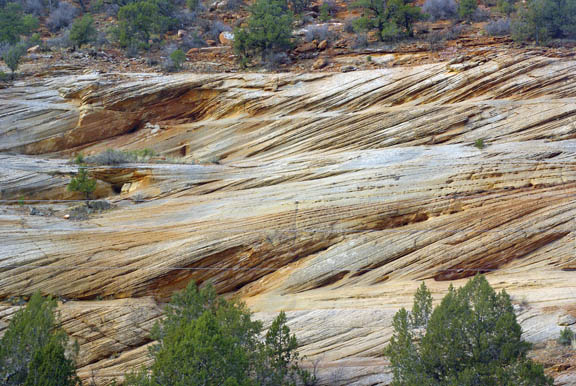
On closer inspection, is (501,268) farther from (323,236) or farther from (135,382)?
(135,382)

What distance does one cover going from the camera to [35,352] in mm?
10078

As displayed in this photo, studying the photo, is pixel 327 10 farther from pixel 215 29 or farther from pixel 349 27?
pixel 215 29

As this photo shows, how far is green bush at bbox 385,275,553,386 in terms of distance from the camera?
9539 mm

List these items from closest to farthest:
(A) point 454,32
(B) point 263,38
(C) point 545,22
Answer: (C) point 545,22
(B) point 263,38
(A) point 454,32

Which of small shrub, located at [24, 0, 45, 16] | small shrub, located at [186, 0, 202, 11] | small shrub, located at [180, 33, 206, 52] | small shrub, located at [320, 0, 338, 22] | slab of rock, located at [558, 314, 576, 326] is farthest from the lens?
small shrub, located at [24, 0, 45, 16]

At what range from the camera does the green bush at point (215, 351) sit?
934 centimetres

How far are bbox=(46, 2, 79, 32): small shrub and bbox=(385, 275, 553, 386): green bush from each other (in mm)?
29070

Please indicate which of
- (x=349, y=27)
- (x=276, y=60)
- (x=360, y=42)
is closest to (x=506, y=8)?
(x=349, y=27)

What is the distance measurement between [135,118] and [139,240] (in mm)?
8947

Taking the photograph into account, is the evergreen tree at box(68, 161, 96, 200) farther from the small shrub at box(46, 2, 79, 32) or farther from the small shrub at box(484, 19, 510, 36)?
the small shrub at box(484, 19, 510, 36)

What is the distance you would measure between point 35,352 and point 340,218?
778cm

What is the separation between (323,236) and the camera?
14203mm

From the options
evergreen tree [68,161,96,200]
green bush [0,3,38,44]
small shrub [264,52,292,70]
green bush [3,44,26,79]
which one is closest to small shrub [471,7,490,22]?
small shrub [264,52,292,70]

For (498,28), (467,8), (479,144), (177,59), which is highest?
(467,8)
